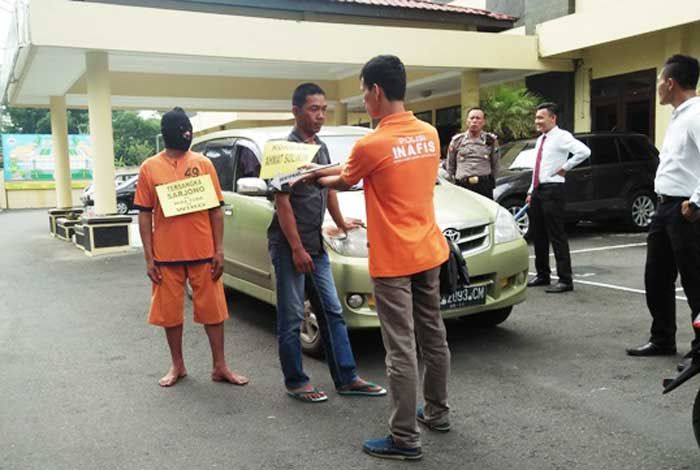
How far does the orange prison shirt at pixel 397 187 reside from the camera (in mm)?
3115

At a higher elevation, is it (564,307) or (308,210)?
(308,210)

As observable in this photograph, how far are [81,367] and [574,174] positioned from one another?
790 centimetres

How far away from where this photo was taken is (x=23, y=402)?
4.19 meters

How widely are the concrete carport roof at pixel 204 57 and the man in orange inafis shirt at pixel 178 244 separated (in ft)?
21.2

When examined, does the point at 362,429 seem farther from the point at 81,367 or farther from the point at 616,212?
the point at 616,212

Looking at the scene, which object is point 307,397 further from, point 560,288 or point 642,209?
point 642,209

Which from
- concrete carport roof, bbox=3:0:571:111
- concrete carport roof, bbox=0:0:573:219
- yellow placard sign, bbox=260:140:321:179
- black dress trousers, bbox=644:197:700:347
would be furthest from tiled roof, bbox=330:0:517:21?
yellow placard sign, bbox=260:140:321:179

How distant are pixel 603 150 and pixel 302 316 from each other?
26.5 feet

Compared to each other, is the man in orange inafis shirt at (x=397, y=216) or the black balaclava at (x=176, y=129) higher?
the black balaclava at (x=176, y=129)

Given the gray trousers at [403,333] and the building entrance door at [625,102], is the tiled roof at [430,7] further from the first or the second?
the gray trousers at [403,333]

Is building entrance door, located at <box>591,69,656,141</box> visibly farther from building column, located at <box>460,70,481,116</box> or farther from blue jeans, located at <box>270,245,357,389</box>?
blue jeans, located at <box>270,245,357,389</box>

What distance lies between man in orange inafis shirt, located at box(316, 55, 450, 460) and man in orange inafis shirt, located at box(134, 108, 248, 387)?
1380 millimetres

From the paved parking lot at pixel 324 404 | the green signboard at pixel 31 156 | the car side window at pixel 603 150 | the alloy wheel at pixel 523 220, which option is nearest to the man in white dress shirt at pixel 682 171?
the paved parking lot at pixel 324 404

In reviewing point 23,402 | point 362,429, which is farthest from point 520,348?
point 23,402
